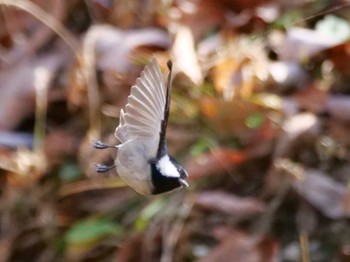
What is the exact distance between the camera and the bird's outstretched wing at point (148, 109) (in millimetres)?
477

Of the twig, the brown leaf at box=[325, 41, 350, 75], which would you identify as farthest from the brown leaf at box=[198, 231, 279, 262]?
the twig

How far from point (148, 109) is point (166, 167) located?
0.11ft

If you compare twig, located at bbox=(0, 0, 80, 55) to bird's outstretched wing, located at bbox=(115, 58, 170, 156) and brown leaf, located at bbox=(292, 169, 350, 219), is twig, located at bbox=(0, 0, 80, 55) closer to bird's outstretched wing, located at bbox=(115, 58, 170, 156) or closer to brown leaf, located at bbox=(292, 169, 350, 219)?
brown leaf, located at bbox=(292, 169, 350, 219)

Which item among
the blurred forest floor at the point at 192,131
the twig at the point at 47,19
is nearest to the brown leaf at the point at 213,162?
the blurred forest floor at the point at 192,131

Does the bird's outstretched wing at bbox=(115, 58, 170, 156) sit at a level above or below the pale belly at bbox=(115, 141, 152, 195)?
above

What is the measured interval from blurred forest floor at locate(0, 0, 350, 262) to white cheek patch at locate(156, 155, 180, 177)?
0.70 m

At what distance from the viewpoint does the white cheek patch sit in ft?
1.54

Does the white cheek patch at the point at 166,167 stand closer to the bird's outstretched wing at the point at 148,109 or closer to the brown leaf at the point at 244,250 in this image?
the bird's outstretched wing at the point at 148,109

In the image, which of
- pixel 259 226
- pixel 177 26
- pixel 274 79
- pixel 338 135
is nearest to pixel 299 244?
pixel 259 226

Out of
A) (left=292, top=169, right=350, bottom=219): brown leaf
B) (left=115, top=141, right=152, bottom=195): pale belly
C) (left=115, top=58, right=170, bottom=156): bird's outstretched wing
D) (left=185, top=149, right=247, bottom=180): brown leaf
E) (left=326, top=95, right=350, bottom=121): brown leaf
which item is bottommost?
(left=292, top=169, right=350, bottom=219): brown leaf

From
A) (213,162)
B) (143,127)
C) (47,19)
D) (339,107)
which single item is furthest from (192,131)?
(143,127)

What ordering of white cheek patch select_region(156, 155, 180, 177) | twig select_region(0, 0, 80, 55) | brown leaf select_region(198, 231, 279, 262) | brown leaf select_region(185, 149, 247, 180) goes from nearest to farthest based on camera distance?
1. white cheek patch select_region(156, 155, 180, 177)
2. brown leaf select_region(198, 231, 279, 262)
3. brown leaf select_region(185, 149, 247, 180)
4. twig select_region(0, 0, 80, 55)

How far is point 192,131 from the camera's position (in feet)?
4.58

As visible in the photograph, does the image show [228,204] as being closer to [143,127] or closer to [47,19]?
[47,19]
